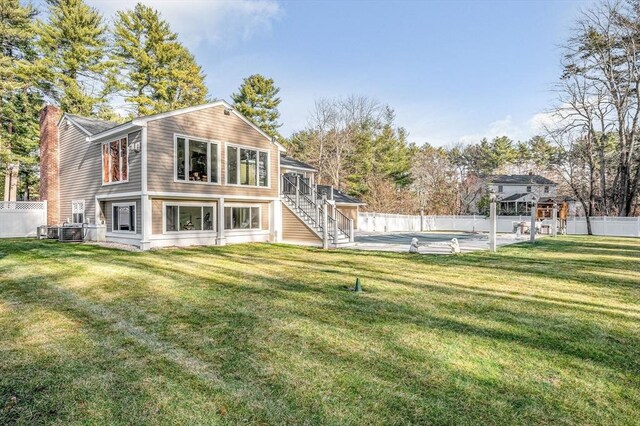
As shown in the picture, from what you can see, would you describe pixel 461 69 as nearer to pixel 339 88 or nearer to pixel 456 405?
pixel 339 88

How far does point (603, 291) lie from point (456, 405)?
5.64 m

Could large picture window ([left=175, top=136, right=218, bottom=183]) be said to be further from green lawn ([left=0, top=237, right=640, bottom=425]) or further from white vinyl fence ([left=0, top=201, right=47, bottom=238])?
white vinyl fence ([left=0, top=201, right=47, bottom=238])

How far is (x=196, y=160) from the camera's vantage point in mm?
14016

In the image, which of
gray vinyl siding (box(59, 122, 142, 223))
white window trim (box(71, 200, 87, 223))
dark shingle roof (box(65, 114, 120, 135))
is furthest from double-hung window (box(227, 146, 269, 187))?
white window trim (box(71, 200, 87, 223))

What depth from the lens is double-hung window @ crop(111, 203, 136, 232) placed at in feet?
45.0

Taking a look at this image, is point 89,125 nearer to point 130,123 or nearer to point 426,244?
point 130,123

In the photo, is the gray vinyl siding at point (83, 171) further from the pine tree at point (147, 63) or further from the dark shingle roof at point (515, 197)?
the dark shingle roof at point (515, 197)

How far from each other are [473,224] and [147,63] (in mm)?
29848

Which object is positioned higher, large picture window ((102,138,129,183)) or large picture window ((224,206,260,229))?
large picture window ((102,138,129,183))

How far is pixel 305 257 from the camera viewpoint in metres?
11.0

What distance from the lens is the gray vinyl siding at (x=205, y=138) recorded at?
12789mm

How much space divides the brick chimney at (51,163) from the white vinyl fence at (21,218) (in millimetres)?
571

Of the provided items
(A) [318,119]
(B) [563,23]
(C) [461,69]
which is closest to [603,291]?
(C) [461,69]

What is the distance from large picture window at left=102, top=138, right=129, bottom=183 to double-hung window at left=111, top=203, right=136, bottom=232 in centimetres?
106
